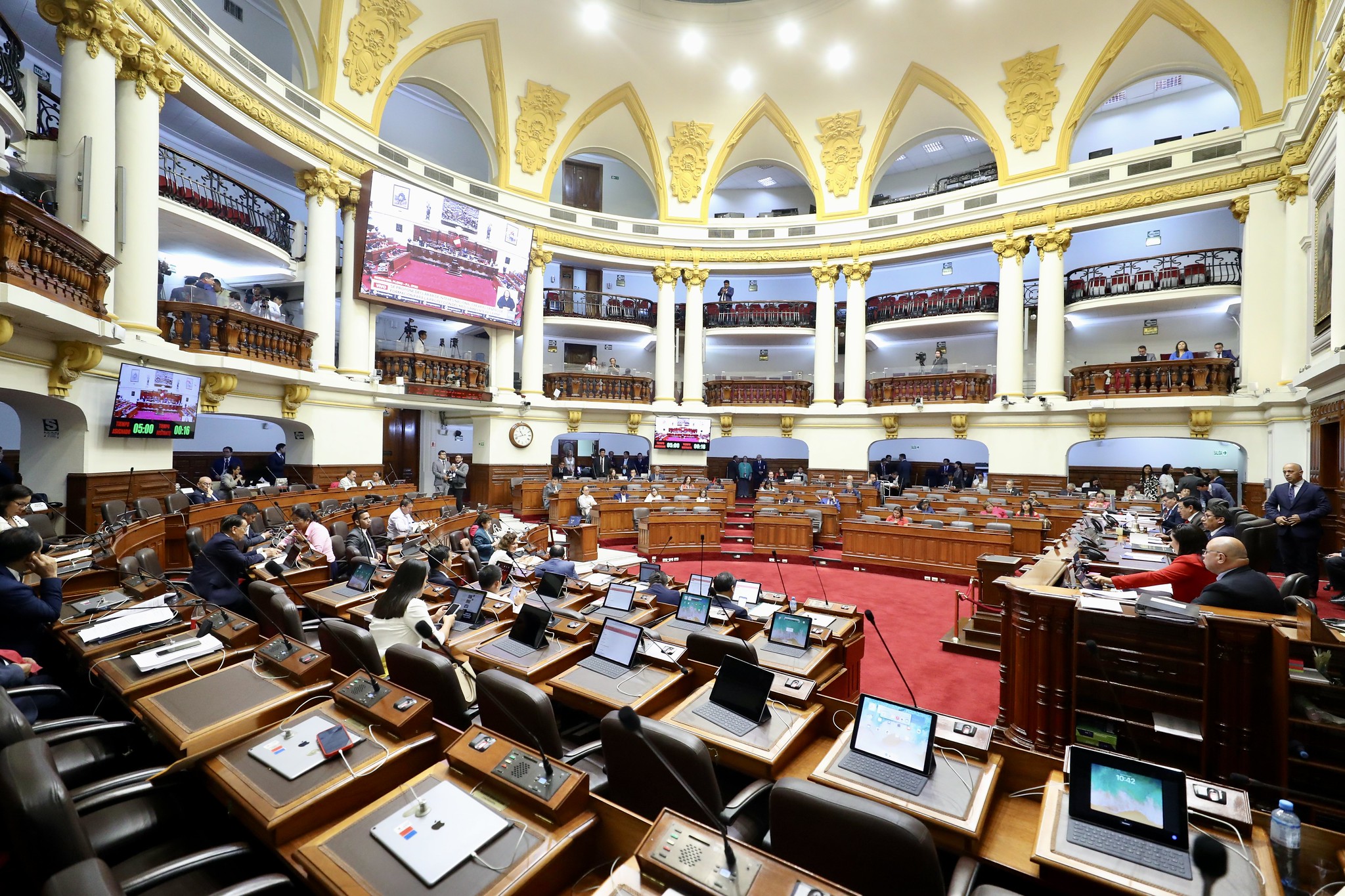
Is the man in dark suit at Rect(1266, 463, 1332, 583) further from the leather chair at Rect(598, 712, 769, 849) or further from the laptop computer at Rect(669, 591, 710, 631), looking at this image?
the leather chair at Rect(598, 712, 769, 849)

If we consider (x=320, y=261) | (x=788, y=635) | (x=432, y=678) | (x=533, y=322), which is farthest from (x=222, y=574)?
(x=533, y=322)

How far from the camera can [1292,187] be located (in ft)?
34.6

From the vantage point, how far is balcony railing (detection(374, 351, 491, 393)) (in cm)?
1315

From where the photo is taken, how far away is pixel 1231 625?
9.61 ft

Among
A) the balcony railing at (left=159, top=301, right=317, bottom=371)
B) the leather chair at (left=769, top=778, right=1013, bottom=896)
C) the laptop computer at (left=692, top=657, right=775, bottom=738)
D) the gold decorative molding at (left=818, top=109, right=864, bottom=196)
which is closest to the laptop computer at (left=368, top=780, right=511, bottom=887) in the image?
the leather chair at (left=769, top=778, right=1013, bottom=896)

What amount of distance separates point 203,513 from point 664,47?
15.1m

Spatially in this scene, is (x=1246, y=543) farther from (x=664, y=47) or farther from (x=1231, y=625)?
(x=664, y=47)

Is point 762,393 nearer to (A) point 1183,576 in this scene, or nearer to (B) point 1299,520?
(B) point 1299,520

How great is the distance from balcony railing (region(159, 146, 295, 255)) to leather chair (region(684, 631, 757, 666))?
37.1 ft

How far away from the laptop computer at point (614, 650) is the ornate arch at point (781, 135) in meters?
15.9

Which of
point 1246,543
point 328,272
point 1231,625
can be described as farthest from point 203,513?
point 1246,543

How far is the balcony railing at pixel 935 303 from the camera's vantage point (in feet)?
49.6

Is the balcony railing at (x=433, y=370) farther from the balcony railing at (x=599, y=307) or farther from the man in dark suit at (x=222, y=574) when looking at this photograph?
the man in dark suit at (x=222, y=574)

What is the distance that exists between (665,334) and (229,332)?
1060cm
